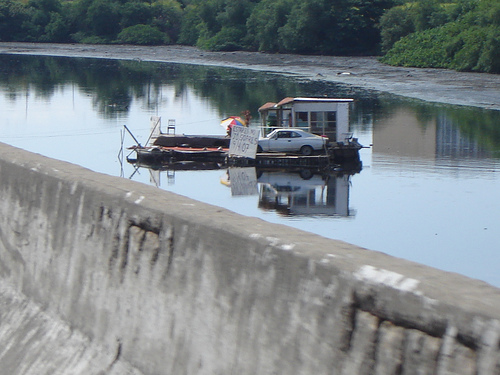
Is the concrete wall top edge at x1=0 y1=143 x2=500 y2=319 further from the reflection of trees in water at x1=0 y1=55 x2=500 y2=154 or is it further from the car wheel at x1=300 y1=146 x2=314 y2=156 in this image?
the reflection of trees in water at x1=0 y1=55 x2=500 y2=154

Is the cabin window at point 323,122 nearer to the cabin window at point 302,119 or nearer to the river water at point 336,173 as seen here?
the cabin window at point 302,119

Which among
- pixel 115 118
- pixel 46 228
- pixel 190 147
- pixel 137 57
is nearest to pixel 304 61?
pixel 137 57

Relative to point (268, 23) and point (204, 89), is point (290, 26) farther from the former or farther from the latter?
point (204, 89)

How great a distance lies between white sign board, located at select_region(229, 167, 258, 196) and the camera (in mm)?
32122

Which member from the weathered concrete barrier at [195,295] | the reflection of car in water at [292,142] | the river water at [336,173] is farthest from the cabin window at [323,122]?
the weathered concrete barrier at [195,295]

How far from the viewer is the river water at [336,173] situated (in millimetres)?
25391

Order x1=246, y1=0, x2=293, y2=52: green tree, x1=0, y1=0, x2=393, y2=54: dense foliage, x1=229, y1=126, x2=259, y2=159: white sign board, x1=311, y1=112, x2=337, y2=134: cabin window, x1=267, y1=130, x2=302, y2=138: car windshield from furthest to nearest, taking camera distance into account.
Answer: x1=246, y1=0, x2=293, y2=52: green tree, x1=0, y1=0, x2=393, y2=54: dense foliage, x1=311, y1=112, x2=337, y2=134: cabin window, x1=267, y1=130, x2=302, y2=138: car windshield, x1=229, y1=126, x2=259, y2=159: white sign board

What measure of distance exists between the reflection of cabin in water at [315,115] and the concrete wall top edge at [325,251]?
3252cm

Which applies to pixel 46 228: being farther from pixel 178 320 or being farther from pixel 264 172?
pixel 264 172

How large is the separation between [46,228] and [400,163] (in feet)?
108

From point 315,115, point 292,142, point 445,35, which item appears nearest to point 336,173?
point 292,142

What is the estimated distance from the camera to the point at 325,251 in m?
3.19

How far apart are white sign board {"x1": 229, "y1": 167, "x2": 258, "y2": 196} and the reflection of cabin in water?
339 centimetres

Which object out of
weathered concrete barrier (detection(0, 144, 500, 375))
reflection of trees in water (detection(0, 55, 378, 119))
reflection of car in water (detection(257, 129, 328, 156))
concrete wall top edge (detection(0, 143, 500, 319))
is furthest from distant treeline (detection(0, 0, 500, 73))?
concrete wall top edge (detection(0, 143, 500, 319))
